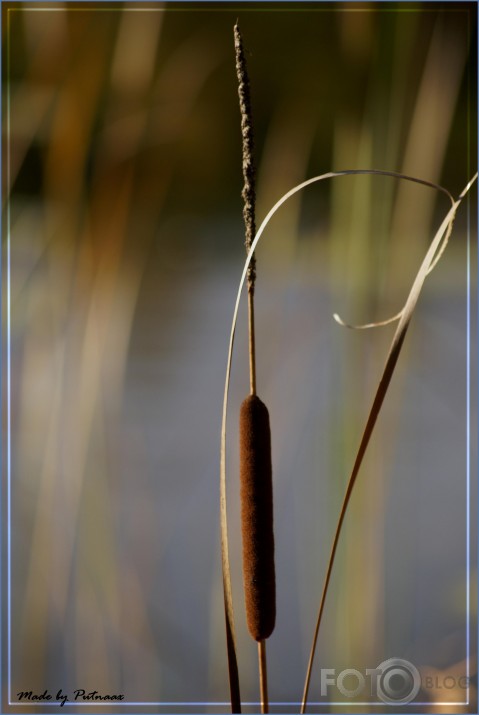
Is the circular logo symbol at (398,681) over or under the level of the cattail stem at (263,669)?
under

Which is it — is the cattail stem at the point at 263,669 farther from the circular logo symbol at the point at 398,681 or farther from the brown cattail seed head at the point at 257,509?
the circular logo symbol at the point at 398,681

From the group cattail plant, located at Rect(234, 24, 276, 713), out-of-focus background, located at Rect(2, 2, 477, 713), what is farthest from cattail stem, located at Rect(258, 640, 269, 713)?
out-of-focus background, located at Rect(2, 2, 477, 713)

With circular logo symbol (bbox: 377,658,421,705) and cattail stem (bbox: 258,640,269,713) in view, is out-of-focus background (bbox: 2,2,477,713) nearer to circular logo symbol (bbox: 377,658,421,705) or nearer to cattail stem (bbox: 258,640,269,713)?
circular logo symbol (bbox: 377,658,421,705)

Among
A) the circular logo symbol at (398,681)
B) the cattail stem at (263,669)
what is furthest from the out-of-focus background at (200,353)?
the cattail stem at (263,669)

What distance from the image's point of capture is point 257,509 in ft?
2.19

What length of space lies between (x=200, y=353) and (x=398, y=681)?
0.54m

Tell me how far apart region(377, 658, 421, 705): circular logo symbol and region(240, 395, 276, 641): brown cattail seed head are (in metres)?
0.35

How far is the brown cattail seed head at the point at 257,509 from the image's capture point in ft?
2.17

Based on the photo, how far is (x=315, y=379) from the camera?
96cm

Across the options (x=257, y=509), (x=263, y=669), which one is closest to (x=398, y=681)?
(x=263, y=669)

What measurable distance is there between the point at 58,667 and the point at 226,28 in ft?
3.10

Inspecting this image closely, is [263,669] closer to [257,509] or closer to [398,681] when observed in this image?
[257,509]

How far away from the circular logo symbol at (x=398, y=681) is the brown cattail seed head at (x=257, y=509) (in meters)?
0.35

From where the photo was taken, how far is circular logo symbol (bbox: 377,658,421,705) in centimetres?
93
